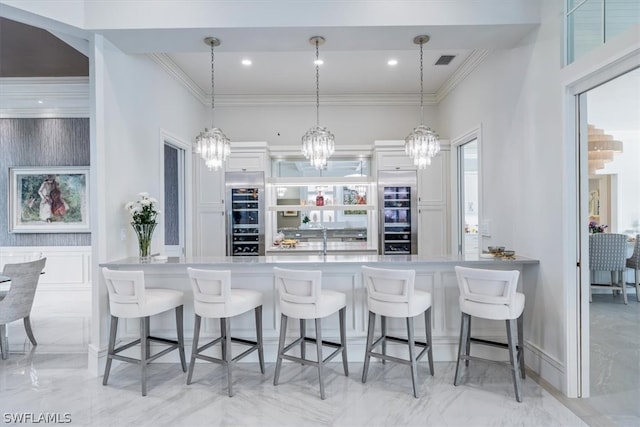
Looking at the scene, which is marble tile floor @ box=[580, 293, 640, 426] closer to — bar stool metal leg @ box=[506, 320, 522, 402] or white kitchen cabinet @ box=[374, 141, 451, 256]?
bar stool metal leg @ box=[506, 320, 522, 402]

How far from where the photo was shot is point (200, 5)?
9.72ft

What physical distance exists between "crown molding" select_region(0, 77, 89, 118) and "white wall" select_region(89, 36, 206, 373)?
2.21 meters

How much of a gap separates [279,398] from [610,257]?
8.90 feet

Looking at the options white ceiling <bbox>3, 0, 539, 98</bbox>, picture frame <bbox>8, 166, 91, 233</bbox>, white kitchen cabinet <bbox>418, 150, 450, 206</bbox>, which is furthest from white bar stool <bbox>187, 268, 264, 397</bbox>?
picture frame <bbox>8, 166, 91, 233</bbox>

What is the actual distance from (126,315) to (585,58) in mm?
4037

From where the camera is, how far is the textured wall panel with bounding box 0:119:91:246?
5602 mm

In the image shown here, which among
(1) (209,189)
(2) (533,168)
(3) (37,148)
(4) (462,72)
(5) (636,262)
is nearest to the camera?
(5) (636,262)

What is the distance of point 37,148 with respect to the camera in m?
5.64

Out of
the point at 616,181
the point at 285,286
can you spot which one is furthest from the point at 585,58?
the point at 285,286

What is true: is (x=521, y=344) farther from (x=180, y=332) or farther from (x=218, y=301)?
(x=180, y=332)

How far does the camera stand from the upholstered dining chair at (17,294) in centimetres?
337

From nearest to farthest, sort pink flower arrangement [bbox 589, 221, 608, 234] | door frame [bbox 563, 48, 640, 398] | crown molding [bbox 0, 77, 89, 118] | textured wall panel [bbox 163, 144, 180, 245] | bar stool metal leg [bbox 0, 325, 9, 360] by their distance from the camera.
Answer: pink flower arrangement [bbox 589, 221, 608, 234] < door frame [bbox 563, 48, 640, 398] < bar stool metal leg [bbox 0, 325, 9, 360] < textured wall panel [bbox 163, 144, 180, 245] < crown molding [bbox 0, 77, 89, 118]

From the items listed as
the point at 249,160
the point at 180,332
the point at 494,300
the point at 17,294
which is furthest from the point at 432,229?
the point at 17,294

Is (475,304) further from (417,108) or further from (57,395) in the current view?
(417,108)
